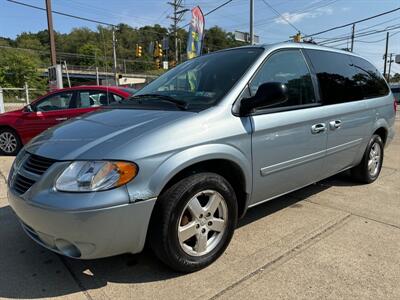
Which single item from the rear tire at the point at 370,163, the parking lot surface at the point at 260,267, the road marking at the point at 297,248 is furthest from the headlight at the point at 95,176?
the rear tire at the point at 370,163

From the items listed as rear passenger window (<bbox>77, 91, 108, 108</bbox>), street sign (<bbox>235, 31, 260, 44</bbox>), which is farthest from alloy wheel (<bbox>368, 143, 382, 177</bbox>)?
street sign (<bbox>235, 31, 260, 44</bbox>)

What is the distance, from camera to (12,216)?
3885 mm

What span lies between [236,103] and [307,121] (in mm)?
914

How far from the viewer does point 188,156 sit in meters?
2.46

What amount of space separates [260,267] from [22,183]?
1854 mm

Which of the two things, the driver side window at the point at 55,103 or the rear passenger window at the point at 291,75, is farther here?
the driver side window at the point at 55,103

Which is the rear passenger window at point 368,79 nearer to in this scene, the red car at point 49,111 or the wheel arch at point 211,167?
the wheel arch at point 211,167

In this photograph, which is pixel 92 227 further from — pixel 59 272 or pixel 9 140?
pixel 9 140

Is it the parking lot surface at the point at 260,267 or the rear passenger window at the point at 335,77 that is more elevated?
the rear passenger window at the point at 335,77

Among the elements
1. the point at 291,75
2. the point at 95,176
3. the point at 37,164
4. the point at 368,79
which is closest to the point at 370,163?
the point at 368,79

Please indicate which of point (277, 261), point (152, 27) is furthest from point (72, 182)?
point (152, 27)

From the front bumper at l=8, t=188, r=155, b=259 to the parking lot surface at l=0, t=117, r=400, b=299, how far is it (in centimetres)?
36

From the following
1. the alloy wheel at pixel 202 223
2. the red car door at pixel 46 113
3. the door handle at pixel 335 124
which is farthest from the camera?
the red car door at pixel 46 113

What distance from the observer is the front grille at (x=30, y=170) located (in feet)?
7.89
